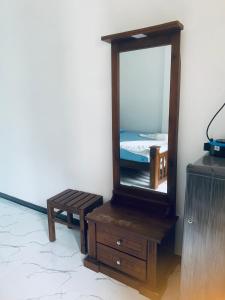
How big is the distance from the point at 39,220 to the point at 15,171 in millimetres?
652

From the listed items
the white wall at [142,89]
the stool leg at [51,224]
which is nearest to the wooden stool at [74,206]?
the stool leg at [51,224]

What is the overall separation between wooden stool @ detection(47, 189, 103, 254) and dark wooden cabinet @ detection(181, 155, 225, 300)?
2.84ft

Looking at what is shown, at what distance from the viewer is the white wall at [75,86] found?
59.2 inches

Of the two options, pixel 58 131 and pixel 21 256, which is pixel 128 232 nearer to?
pixel 21 256

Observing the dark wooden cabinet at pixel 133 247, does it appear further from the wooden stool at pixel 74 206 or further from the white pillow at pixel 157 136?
the white pillow at pixel 157 136

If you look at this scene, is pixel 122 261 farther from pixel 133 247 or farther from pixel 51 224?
pixel 51 224

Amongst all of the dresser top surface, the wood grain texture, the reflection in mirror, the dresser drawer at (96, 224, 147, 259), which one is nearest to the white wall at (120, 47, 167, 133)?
the reflection in mirror

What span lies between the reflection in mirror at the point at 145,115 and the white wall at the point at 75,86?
117 mm

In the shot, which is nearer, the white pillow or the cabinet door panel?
the cabinet door panel

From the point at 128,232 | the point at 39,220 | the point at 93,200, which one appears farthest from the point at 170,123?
the point at 39,220

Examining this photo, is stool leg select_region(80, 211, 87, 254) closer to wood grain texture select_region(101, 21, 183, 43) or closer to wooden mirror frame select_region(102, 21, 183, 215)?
wooden mirror frame select_region(102, 21, 183, 215)

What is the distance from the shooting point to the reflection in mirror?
1621 mm

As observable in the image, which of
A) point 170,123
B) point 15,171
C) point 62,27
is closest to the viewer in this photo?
point 170,123

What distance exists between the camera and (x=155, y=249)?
1440 millimetres
